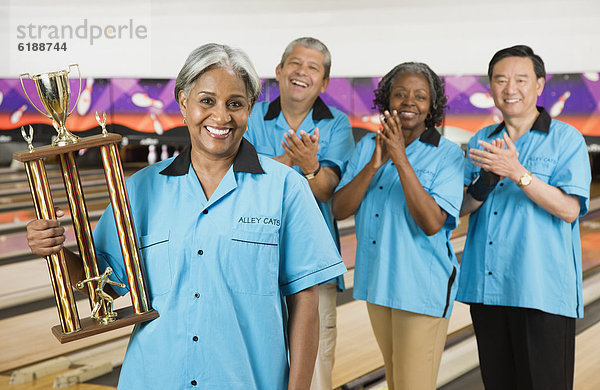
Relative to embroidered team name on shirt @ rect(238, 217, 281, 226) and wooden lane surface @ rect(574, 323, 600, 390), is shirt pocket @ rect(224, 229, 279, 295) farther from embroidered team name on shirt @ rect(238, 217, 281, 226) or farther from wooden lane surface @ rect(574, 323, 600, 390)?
wooden lane surface @ rect(574, 323, 600, 390)

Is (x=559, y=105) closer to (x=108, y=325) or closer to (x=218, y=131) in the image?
(x=218, y=131)

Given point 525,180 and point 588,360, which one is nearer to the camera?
point 525,180

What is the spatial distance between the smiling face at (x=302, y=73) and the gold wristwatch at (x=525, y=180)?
65 cm

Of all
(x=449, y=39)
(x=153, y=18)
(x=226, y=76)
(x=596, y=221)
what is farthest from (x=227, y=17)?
(x=226, y=76)

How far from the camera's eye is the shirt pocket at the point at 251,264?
1.11 metres

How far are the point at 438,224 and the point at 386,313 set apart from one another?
0.30m

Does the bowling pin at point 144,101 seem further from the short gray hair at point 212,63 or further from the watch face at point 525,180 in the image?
the short gray hair at point 212,63

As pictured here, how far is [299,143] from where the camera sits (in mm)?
1789

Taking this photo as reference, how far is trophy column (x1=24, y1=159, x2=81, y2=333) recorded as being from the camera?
3.51ft

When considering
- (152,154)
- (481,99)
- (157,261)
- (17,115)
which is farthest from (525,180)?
(17,115)

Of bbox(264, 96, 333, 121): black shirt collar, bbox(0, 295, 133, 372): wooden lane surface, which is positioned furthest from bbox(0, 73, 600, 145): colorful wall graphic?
bbox(264, 96, 333, 121): black shirt collar

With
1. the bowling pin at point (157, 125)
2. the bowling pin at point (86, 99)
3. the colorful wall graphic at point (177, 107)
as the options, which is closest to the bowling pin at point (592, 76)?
the colorful wall graphic at point (177, 107)

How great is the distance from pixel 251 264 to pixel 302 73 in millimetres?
971

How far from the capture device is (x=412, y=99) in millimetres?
1904
